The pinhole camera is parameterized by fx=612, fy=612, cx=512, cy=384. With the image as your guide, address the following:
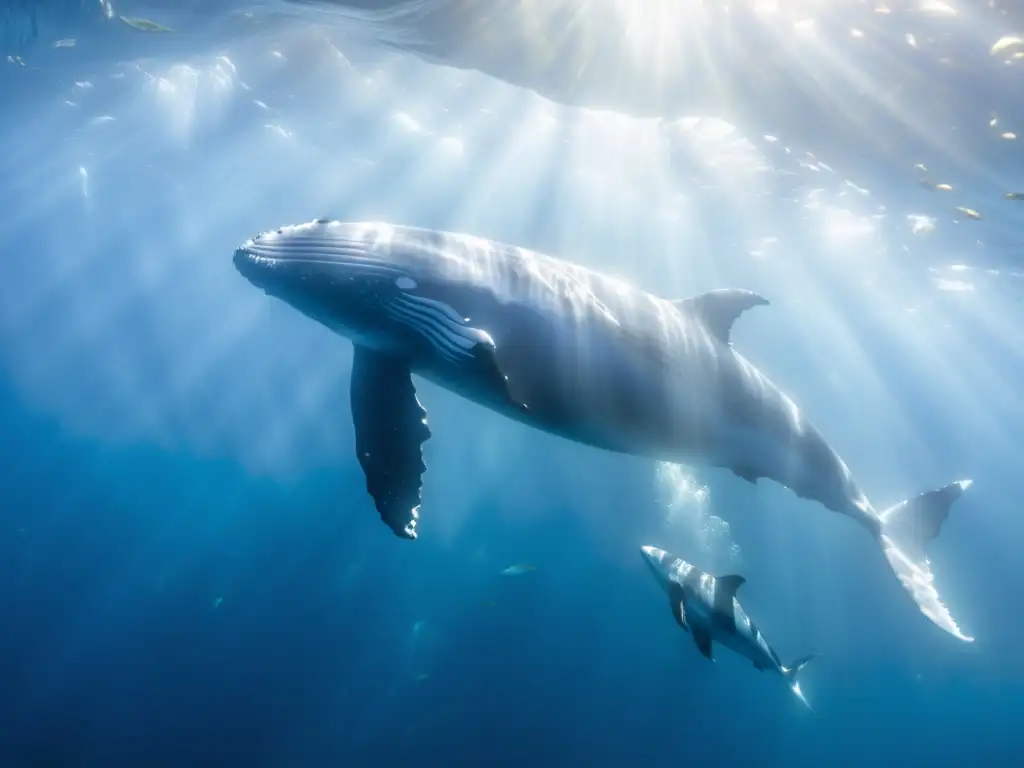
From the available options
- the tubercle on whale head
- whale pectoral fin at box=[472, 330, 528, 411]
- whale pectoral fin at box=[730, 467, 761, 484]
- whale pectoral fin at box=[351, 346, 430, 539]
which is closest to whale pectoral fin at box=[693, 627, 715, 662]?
the tubercle on whale head

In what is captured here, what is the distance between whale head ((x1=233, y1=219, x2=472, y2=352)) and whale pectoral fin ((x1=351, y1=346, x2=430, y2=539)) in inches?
19.8

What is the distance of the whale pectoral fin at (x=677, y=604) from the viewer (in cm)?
1037

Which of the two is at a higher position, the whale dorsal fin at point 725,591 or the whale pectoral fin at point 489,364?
the whale pectoral fin at point 489,364

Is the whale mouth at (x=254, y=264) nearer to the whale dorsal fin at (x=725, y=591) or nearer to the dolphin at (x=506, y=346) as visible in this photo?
the dolphin at (x=506, y=346)

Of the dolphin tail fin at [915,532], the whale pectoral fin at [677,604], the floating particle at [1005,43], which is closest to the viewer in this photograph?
the dolphin tail fin at [915,532]

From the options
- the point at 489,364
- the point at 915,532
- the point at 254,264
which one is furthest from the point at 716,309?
the point at 915,532

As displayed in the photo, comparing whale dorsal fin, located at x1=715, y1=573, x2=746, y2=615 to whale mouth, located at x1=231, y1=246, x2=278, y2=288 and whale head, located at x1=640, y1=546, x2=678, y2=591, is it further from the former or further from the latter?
whale mouth, located at x1=231, y1=246, x2=278, y2=288

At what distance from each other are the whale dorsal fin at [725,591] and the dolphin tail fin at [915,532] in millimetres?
2497

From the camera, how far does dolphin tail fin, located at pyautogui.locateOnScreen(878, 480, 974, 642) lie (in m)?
8.40

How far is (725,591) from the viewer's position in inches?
421

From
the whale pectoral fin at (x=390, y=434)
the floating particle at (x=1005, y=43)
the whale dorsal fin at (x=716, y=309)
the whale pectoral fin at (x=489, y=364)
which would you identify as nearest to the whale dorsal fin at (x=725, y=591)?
the whale dorsal fin at (x=716, y=309)

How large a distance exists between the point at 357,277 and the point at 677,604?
28.9 feet

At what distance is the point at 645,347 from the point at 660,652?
30.6 m

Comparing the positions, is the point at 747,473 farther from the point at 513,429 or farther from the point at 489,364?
the point at 513,429
